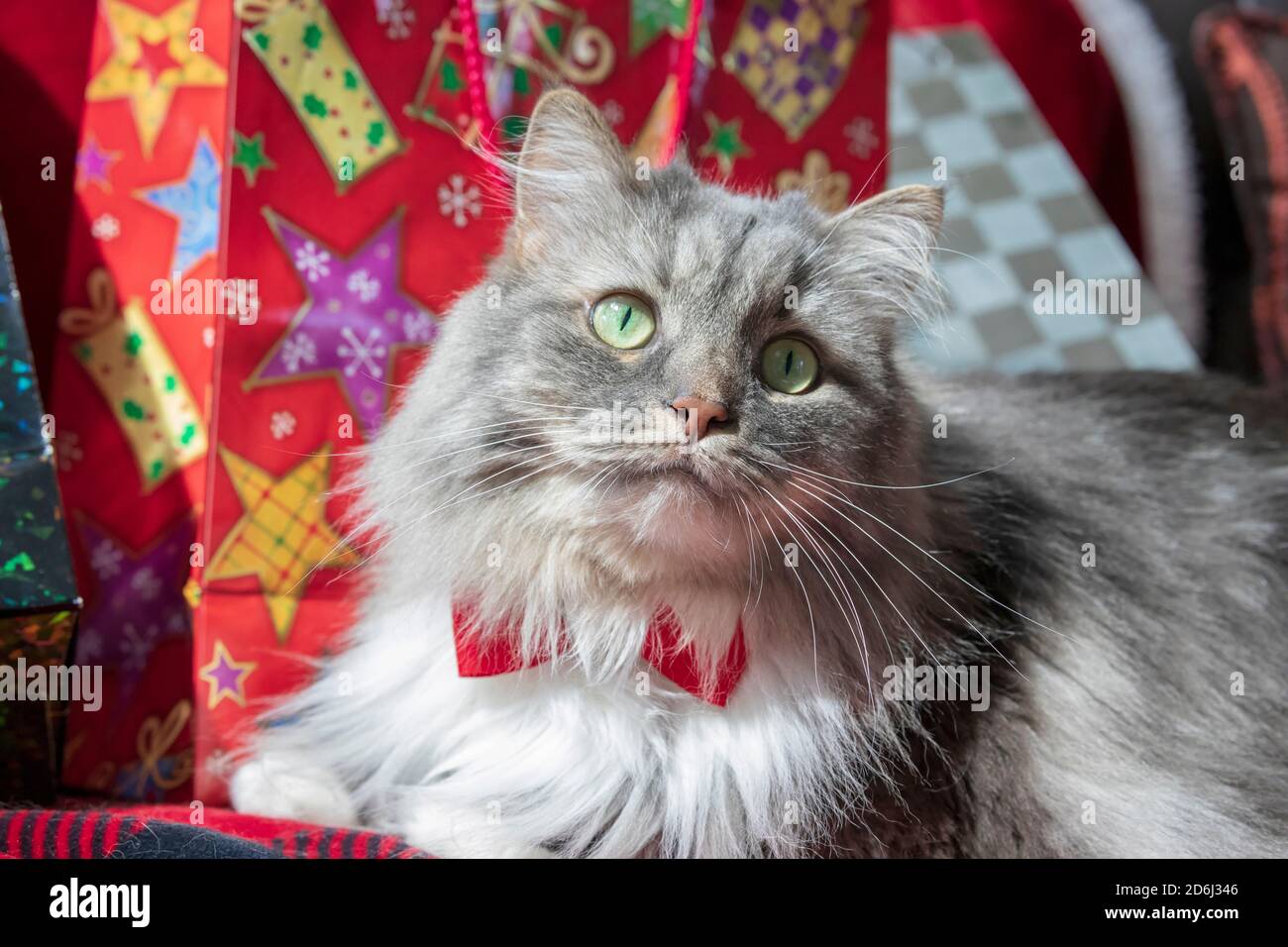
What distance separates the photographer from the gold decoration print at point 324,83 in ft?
5.16

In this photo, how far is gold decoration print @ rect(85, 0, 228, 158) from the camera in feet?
5.39

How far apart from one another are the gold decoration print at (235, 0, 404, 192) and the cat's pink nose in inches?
32.0

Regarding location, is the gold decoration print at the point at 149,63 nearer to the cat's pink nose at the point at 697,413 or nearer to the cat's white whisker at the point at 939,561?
the cat's pink nose at the point at 697,413

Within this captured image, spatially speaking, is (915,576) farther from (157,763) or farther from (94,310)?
(94,310)

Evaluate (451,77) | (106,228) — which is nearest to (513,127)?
(451,77)

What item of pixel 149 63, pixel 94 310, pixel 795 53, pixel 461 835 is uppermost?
pixel 795 53

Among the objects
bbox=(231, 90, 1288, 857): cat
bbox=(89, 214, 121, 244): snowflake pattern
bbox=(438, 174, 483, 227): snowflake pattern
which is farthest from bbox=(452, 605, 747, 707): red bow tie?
bbox=(89, 214, 121, 244): snowflake pattern

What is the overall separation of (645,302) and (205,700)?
0.91 meters

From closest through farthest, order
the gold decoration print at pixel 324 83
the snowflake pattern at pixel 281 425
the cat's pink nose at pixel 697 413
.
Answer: the cat's pink nose at pixel 697 413 < the gold decoration print at pixel 324 83 < the snowflake pattern at pixel 281 425

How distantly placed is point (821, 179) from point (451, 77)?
0.71m

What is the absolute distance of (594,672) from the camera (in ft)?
4.27

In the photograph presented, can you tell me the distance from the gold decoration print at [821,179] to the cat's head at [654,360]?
566 mm

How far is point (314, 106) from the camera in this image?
1.63m

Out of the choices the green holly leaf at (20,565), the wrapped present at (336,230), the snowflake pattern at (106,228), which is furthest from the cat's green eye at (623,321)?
the snowflake pattern at (106,228)
